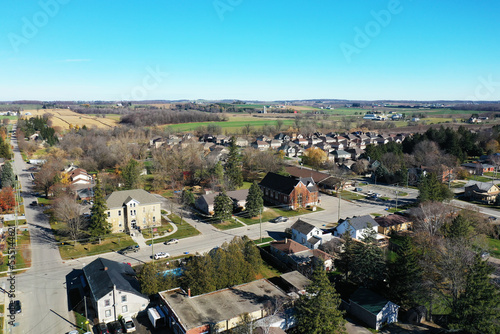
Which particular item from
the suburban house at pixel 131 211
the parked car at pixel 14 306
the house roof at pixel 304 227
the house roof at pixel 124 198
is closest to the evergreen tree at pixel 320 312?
the house roof at pixel 304 227

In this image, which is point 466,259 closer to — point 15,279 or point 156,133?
point 15,279

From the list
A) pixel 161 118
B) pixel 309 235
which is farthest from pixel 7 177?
pixel 161 118

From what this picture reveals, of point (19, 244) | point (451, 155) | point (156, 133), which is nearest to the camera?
point (19, 244)

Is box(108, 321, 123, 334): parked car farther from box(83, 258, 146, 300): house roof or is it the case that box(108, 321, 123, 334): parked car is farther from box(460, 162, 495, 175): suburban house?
box(460, 162, 495, 175): suburban house

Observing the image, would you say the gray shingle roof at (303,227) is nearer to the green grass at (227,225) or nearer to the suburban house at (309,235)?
the suburban house at (309,235)

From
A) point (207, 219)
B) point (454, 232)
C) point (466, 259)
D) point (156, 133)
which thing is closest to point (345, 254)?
point (466, 259)

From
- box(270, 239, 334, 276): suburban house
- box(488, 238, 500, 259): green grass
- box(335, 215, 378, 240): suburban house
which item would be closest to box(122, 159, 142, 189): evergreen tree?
box(270, 239, 334, 276): suburban house

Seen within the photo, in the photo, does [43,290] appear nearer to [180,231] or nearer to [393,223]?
[180,231]
